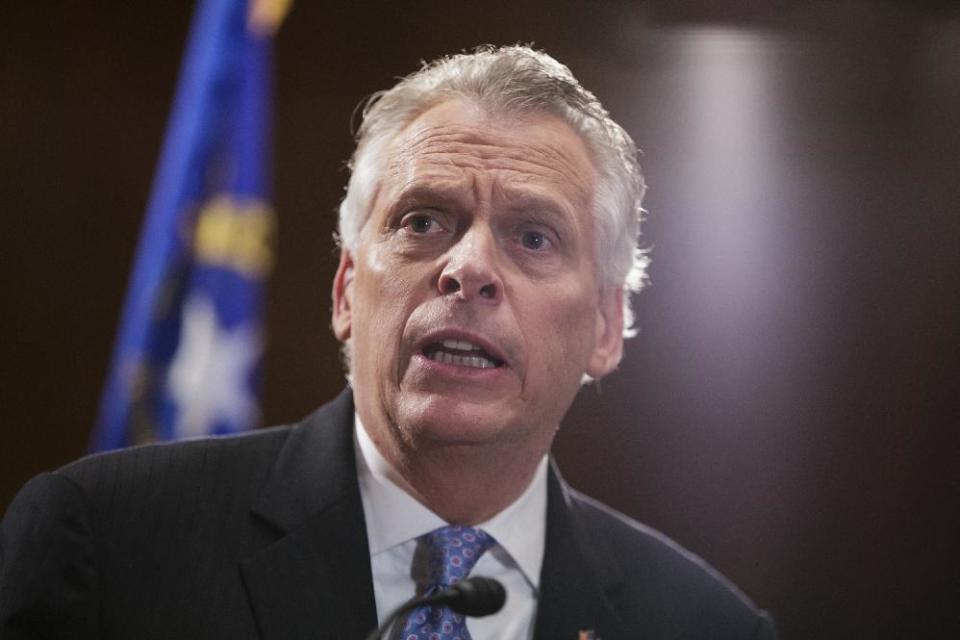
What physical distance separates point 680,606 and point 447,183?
99 cm

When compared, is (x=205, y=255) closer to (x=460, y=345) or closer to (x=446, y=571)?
(x=460, y=345)

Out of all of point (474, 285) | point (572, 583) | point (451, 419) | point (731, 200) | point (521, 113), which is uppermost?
point (521, 113)

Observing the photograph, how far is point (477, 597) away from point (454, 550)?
464mm

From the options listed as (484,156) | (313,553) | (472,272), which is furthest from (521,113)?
(313,553)

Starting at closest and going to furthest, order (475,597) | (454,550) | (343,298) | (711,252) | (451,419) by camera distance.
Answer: (475,597) → (451,419) → (454,550) → (343,298) → (711,252)

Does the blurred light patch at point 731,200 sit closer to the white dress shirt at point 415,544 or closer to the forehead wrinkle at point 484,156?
the forehead wrinkle at point 484,156

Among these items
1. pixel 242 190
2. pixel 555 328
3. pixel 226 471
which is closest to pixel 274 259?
pixel 242 190

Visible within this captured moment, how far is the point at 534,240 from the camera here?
6.33 ft

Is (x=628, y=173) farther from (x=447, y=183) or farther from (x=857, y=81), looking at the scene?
(x=857, y=81)

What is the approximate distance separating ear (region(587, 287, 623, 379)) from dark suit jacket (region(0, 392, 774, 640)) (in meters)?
0.32

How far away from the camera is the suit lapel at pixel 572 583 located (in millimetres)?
1922

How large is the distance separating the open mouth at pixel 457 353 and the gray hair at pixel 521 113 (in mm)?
406

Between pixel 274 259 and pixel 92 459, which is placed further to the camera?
pixel 274 259

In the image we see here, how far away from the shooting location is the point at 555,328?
1.90 metres
